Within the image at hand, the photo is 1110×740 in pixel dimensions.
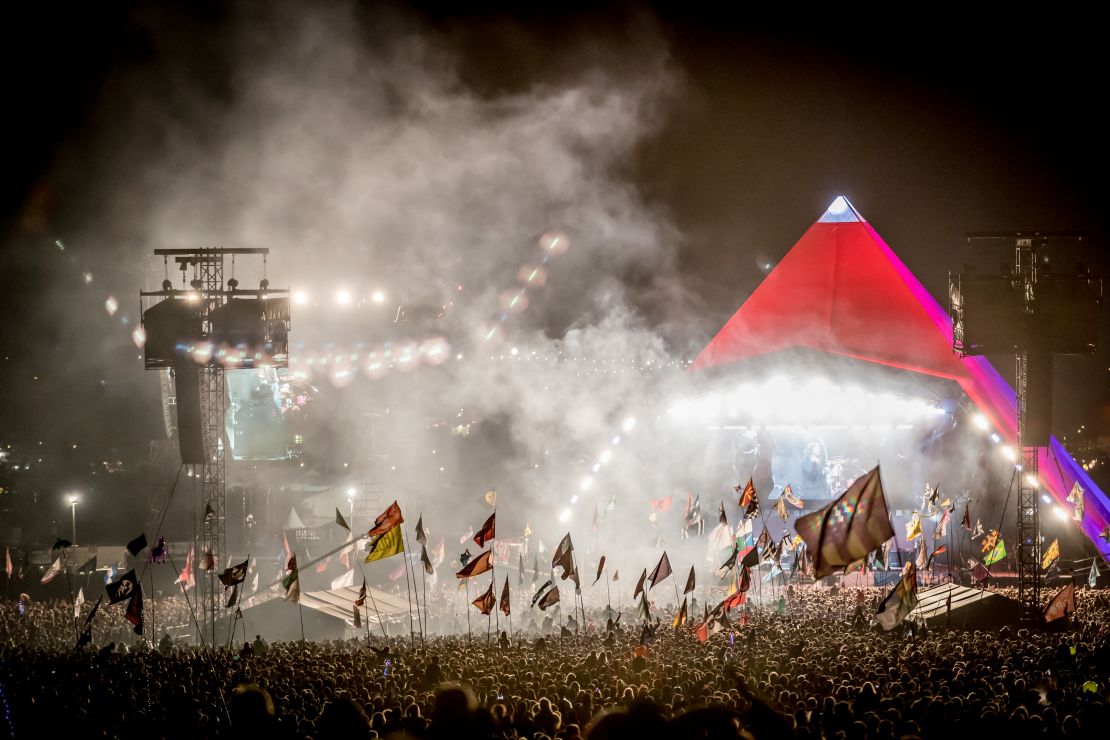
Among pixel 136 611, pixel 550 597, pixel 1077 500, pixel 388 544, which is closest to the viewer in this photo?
pixel 136 611

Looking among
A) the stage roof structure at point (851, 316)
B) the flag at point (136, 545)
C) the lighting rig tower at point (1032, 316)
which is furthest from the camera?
the stage roof structure at point (851, 316)

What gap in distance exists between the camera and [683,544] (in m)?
28.4

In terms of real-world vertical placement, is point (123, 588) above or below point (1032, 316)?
below

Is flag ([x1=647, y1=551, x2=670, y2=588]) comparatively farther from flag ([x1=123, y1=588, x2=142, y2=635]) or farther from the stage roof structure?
the stage roof structure

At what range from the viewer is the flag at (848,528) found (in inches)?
282

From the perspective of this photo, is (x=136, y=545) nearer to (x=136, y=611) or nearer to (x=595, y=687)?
(x=136, y=611)

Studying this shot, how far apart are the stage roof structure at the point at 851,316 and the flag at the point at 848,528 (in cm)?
1948

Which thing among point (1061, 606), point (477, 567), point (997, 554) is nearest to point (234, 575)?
point (477, 567)

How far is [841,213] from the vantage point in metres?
29.1

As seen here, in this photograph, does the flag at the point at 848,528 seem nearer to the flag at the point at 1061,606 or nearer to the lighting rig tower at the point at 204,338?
Answer: the flag at the point at 1061,606

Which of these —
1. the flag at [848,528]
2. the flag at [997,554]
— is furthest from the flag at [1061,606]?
the flag at [848,528]

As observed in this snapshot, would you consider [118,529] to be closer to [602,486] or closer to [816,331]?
[602,486]

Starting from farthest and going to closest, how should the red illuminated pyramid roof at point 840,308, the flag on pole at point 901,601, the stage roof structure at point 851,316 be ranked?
the red illuminated pyramid roof at point 840,308, the stage roof structure at point 851,316, the flag on pole at point 901,601

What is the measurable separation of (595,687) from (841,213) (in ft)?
80.2
